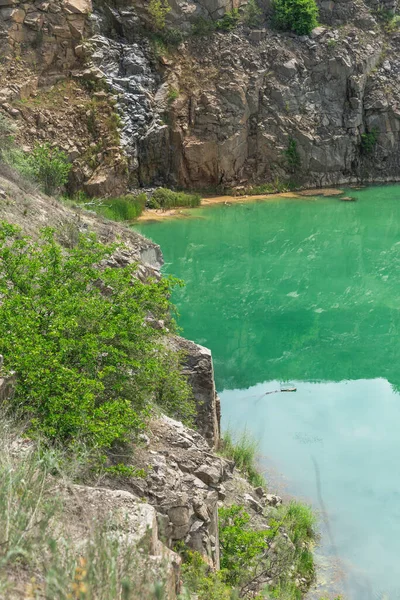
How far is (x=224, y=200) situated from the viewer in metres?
32.8

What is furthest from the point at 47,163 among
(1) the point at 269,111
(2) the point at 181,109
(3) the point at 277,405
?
(1) the point at 269,111

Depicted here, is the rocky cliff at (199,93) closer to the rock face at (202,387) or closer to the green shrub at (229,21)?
the green shrub at (229,21)

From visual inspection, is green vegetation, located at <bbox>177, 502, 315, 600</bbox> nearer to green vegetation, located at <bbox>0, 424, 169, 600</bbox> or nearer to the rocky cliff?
green vegetation, located at <bbox>0, 424, 169, 600</bbox>

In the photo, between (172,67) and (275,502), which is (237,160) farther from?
(275,502)

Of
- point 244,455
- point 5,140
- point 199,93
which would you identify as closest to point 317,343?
point 244,455

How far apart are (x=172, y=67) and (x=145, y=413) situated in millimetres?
31288

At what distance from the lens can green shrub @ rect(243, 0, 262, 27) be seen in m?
36.5

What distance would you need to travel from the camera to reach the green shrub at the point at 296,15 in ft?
120

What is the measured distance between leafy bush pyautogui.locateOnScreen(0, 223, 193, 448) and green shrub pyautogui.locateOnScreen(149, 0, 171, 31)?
29.5m

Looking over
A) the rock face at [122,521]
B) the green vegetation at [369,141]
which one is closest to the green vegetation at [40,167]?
the rock face at [122,521]

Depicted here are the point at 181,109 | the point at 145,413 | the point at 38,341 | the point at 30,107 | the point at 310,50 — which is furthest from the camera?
the point at 310,50

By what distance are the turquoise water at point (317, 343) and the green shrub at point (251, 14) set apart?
12492 millimetres

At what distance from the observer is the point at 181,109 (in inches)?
1321

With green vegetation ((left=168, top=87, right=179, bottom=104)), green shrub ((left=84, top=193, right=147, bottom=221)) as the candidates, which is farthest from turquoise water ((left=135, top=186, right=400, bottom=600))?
green vegetation ((left=168, top=87, right=179, bottom=104))
